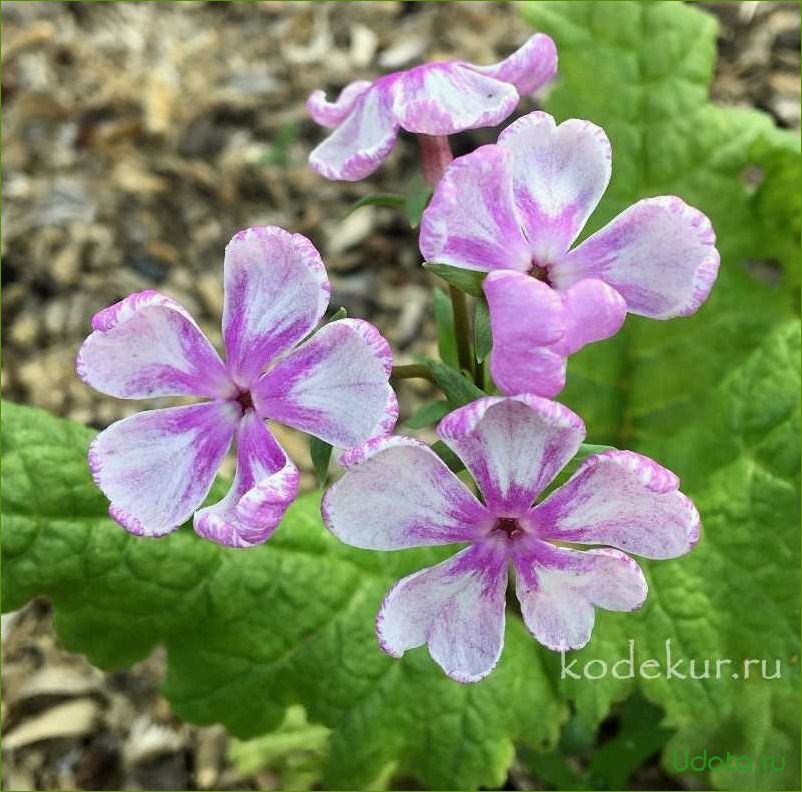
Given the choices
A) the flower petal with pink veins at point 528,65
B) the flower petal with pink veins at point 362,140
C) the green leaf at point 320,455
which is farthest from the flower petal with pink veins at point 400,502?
the flower petal with pink veins at point 528,65

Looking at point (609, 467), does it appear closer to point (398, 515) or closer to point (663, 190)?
point (398, 515)

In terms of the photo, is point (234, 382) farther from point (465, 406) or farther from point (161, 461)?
point (465, 406)

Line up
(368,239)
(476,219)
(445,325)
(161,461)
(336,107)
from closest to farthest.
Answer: (476,219) < (161,461) < (336,107) < (445,325) < (368,239)

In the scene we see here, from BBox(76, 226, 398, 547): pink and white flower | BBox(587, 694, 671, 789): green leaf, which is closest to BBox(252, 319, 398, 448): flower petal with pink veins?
BBox(76, 226, 398, 547): pink and white flower

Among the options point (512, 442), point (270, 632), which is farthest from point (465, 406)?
point (270, 632)

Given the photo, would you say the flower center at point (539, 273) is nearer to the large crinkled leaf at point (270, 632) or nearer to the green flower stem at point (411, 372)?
the green flower stem at point (411, 372)

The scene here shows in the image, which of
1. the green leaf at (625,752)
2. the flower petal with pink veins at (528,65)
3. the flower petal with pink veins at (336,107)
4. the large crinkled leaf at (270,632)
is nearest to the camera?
the flower petal with pink veins at (528,65)

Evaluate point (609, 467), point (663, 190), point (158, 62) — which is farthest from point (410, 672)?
point (158, 62)
